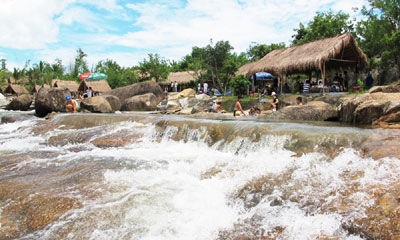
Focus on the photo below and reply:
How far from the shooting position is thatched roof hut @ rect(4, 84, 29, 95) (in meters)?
41.5

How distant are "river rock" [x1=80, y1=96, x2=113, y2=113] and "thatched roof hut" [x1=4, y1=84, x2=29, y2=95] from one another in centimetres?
3145

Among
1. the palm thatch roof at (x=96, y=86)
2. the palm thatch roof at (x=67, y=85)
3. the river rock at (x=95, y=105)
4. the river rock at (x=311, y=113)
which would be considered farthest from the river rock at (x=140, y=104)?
the palm thatch roof at (x=67, y=85)

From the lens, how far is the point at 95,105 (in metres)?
16.7

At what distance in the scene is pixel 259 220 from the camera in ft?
10.9

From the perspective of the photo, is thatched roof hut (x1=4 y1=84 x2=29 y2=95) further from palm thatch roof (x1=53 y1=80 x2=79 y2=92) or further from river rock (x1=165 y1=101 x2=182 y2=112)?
river rock (x1=165 y1=101 x2=182 y2=112)

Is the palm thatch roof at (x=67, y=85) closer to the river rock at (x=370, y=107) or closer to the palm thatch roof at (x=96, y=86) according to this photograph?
the palm thatch roof at (x=96, y=86)

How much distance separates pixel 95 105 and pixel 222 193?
1421 cm

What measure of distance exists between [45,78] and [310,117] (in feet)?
150

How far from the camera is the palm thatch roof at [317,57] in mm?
16328

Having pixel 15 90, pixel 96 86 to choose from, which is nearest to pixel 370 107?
pixel 96 86

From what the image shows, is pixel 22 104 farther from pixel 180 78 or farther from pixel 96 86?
pixel 180 78

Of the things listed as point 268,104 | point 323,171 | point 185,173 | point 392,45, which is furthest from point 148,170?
point 392,45

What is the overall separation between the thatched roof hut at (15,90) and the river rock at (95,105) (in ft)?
103

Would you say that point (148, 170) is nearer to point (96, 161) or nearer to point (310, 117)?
point (96, 161)
